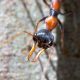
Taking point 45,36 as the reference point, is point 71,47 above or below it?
below

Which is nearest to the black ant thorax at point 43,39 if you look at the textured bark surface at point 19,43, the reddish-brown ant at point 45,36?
the reddish-brown ant at point 45,36

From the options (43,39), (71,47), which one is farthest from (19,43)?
(71,47)

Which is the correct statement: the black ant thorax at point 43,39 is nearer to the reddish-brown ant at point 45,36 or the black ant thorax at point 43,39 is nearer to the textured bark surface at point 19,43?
the reddish-brown ant at point 45,36

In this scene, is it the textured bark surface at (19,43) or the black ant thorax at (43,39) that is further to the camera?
the textured bark surface at (19,43)

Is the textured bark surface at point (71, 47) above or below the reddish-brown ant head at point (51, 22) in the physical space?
below

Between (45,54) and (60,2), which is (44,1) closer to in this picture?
(60,2)

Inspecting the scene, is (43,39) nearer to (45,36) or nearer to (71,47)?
(45,36)

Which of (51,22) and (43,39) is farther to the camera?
(51,22)

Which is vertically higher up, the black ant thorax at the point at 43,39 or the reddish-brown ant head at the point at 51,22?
the reddish-brown ant head at the point at 51,22

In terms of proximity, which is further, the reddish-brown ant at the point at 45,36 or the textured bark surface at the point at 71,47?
the textured bark surface at the point at 71,47
